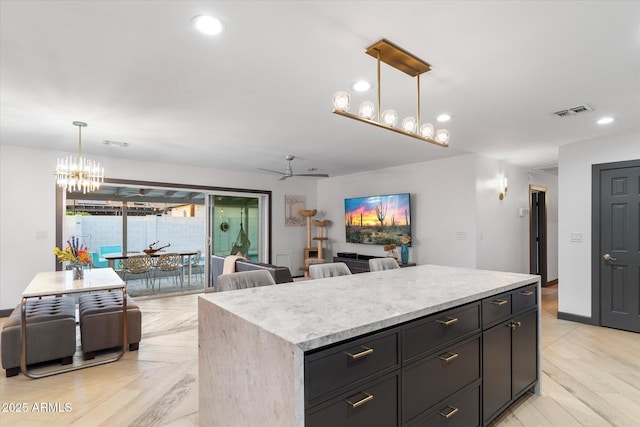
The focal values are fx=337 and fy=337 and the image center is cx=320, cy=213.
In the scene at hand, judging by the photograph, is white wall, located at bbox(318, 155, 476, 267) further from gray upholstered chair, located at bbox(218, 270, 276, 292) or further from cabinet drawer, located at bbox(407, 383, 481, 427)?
gray upholstered chair, located at bbox(218, 270, 276, 292)

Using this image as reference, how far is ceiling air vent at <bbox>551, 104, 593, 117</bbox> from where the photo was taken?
3162mm

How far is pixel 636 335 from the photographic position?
3963 millimetres

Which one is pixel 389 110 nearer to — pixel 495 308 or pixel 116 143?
pixel 495 308

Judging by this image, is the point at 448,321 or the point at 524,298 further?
the point at 524,298

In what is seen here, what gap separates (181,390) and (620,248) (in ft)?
16.7

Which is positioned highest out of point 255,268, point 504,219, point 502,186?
point 502,186

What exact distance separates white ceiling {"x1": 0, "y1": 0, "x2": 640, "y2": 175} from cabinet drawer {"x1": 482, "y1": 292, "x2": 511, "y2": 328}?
1588 millimetres

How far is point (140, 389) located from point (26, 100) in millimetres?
2676

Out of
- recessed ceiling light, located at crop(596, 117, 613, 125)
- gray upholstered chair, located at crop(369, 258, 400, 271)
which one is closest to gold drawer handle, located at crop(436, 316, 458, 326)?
gray upholstered chair, located at crop(369, 258, 400, 271)

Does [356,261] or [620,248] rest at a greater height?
[620,248]

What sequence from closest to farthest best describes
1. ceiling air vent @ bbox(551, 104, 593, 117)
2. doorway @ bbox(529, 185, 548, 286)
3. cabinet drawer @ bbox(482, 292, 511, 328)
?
1. cabinet drawer @ bbox(482, 292, 511, 328)
2. ceiling air vent @ bbox(551, 104, 593, 117)
3. doorway @ bbox(529, 185, 548, 286)

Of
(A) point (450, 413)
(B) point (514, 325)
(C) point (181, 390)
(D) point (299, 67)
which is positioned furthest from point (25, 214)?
(B) point (514, 325)

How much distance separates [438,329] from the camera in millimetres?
1740

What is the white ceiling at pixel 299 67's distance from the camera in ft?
5.81
